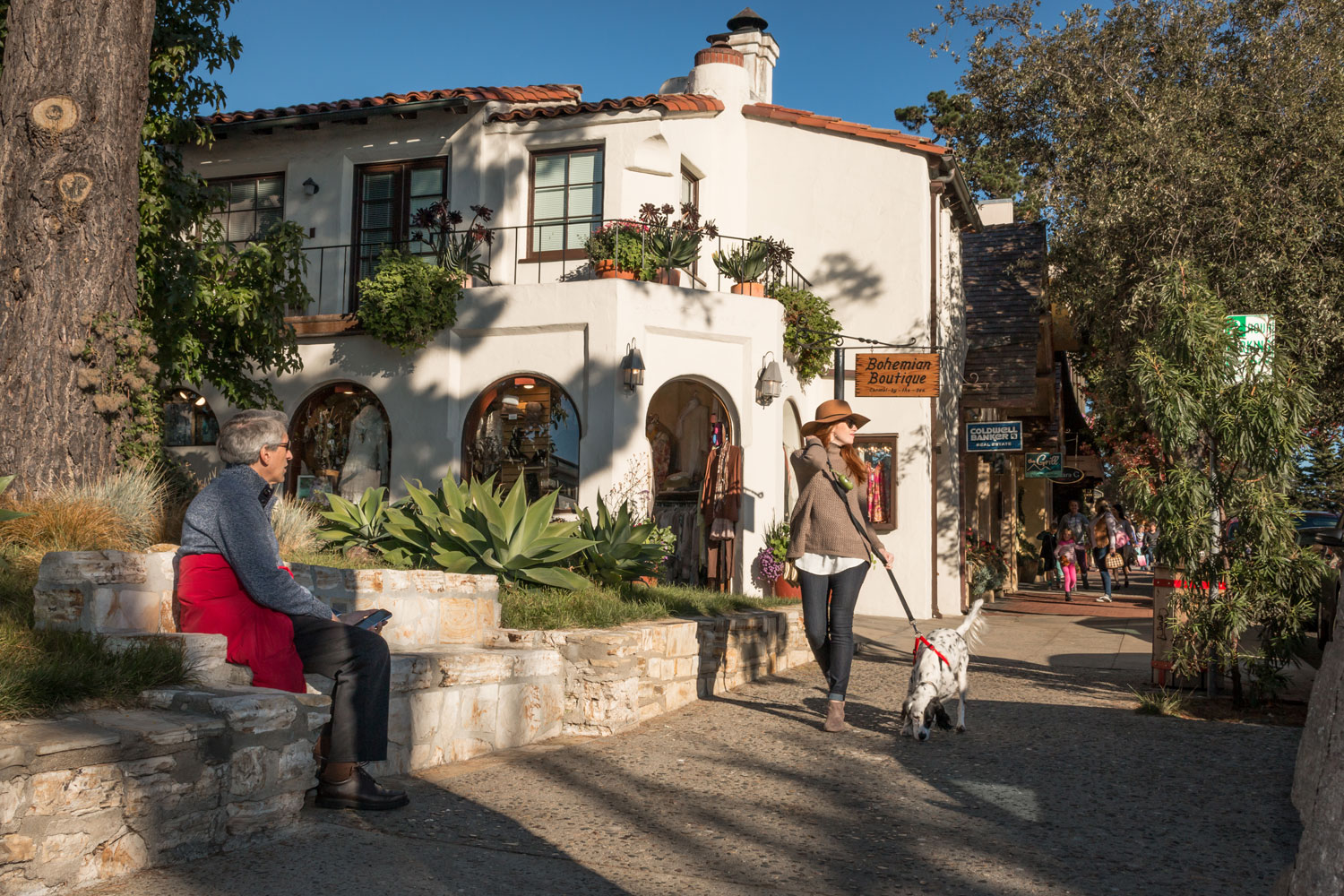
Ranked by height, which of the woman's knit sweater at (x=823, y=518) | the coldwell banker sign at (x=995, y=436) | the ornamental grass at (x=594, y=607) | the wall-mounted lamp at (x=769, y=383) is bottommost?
the ornamental grass at (x=594, y=607)

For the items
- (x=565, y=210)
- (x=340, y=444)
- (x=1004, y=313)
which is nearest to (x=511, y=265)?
(x=565, y=210)

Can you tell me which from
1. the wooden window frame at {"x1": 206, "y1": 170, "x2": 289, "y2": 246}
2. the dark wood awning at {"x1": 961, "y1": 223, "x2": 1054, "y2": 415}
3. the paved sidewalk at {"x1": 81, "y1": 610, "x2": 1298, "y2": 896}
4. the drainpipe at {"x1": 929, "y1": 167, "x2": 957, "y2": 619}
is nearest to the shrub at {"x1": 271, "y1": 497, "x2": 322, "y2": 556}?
the paved sidewalk at {"x1": 81, "y1": 610, "x2": 1298, "y2": 896}

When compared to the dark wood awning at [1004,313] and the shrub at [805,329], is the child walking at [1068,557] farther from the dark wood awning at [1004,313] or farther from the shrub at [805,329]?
the shrub at [805,329]

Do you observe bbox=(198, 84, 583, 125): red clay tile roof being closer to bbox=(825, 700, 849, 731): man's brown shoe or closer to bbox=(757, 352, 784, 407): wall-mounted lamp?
bbox=(757, 352, 784, 407): wall-mounted lamp

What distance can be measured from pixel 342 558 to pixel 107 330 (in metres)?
2.13

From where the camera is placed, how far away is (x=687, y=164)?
50.8 feet

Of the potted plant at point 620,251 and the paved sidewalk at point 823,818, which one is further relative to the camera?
the potted plant at point 620,251

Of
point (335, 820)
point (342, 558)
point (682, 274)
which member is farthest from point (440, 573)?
A: point (682, 274)

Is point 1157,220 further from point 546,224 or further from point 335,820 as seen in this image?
point 335,820

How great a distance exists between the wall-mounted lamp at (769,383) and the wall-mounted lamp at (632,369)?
169cm

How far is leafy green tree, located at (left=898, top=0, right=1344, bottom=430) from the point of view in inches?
499

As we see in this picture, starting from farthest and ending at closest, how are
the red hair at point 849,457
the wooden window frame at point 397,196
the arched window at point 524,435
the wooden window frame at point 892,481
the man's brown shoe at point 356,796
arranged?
the wooden window frame at point 892,481, the wooden window frame at point 397,196, the arched window at point 524,435, the red hair at point 849,457, the man's brown shoe at point 356,796

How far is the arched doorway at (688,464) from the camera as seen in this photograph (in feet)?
45.7

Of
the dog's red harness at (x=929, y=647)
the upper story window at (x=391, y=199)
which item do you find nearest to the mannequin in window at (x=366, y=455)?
the upper story window at (x=391, y=199)
